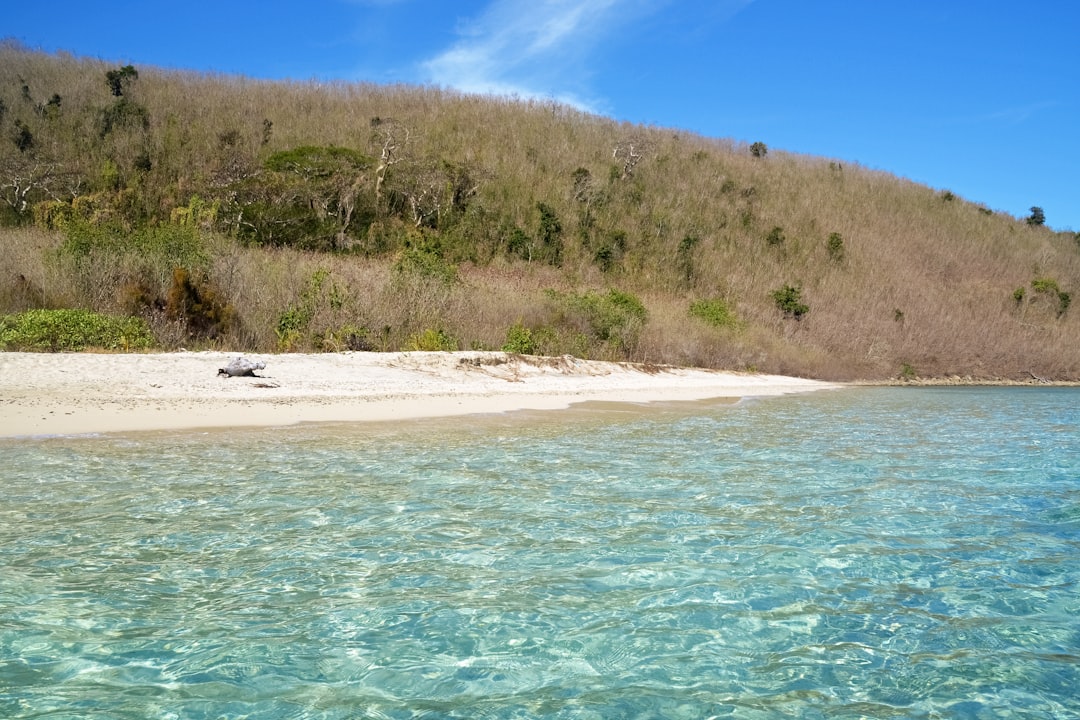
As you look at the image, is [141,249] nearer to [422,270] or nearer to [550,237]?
[422,270]

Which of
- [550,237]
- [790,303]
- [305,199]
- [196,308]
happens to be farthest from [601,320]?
[305,199]

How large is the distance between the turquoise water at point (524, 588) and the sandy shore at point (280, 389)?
238 cm

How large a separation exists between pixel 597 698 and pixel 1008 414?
1705 cm

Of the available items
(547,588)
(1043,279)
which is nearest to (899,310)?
(1043,279)

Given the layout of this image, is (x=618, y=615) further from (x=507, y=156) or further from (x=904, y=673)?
(x=507, y=156)

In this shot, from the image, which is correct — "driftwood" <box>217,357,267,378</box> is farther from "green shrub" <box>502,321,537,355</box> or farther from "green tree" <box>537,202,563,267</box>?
"green tree" <box>537,202,563,267</box>

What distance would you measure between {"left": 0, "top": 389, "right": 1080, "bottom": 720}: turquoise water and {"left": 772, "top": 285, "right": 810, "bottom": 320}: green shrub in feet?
97.4

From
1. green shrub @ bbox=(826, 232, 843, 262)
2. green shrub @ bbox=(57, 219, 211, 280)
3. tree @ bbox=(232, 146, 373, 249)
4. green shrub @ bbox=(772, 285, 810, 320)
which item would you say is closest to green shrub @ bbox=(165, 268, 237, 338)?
green shrub @ bbox=(57, 219, 211, 280)

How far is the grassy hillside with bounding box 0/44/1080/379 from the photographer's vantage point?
19.5 meters

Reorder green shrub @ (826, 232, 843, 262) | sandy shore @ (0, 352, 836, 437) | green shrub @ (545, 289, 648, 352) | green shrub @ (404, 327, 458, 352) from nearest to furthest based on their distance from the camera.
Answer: sandy shore @ (0, 352, 836, 437) → green shrub @ (404, 327, 458, 352) → green shrub @ (545, 289, 648, 352) → green shrub @ (826, 232, 843, 262)

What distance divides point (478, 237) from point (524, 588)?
37.1 m

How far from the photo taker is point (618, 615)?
12.2ft

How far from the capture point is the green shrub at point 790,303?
120 ft

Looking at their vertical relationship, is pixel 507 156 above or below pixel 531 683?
above
